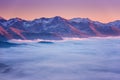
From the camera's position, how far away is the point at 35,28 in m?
79.3

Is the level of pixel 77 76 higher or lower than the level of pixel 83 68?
lower

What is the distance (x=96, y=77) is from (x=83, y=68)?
6020 millimetres

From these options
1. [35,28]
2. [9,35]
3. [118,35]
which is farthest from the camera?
[35,28]

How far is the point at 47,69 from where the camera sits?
31.6 m

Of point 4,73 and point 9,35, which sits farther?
point 9,35

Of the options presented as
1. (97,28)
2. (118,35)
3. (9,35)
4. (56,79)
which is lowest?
(56,79)

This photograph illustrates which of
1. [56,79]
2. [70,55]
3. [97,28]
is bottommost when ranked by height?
[56,79]

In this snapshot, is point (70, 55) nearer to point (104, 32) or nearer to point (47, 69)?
point (47, 69)

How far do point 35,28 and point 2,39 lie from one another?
33.3 m

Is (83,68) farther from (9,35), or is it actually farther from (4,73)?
(9,35)

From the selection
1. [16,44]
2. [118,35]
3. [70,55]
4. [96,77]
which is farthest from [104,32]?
[96,77]

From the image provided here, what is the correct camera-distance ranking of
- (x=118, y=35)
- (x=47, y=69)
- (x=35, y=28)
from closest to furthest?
(x=47, y=69)
(x=118, y=35)
(x=35, y=28)

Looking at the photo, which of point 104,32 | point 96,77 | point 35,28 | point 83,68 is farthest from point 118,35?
point 96,77

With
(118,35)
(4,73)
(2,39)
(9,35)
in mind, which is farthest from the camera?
(118,35)
